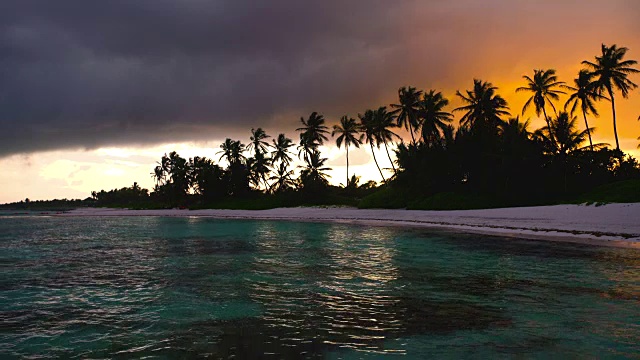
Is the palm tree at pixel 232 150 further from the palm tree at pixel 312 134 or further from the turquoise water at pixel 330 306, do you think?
the turquoise water at pixel 330 306

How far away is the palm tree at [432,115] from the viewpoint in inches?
2167

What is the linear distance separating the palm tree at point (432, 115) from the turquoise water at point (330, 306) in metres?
40.5

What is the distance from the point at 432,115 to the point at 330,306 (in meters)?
50.5

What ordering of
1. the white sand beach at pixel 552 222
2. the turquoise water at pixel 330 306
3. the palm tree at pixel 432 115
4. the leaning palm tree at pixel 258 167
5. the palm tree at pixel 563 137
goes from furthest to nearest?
the leaning palm tree at pixel 258 167, the palm tree at pixel 432 115, the palm tree at pixel 563 137, the white sand beach at pixel 552 222, the turquoise water at pixel 330 306

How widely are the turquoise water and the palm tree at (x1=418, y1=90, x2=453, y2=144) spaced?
40463mm

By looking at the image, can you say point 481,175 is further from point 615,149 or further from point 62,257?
point 62,257

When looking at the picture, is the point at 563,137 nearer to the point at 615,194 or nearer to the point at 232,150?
the point at 615,194

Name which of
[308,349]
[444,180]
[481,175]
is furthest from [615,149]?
[308,349]

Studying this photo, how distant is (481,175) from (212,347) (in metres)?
40.9

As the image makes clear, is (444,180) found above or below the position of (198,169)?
below

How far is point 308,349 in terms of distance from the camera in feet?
19.7

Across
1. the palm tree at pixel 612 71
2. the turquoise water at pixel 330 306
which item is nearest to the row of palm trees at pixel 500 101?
the palm tree at pixel 612 71

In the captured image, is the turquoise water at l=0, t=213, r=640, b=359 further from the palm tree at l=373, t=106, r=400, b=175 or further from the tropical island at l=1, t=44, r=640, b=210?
the palm tree at l=373, t=106, r=400, b=175

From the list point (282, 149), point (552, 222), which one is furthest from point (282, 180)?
point (552, 222)
